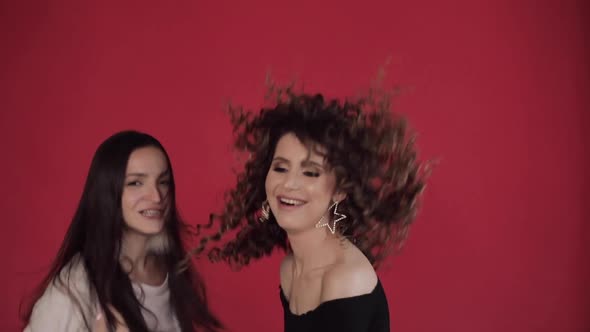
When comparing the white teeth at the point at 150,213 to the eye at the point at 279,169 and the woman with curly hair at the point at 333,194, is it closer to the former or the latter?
the woman with curly hair at the point at 333,194

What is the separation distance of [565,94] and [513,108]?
26 cm

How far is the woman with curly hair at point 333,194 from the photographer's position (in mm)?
1785

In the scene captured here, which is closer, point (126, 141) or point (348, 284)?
point (348, 284)

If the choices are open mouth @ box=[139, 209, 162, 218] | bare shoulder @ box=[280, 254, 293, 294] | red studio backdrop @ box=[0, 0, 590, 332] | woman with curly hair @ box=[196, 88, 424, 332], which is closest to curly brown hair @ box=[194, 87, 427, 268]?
woman with curly hair @ box=[196, 88, 424, 332]

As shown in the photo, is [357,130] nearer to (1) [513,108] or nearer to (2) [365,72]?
(2) [365,72]

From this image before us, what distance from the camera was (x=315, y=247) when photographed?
6.47 feet

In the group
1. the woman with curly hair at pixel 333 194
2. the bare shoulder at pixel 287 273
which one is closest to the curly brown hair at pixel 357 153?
the woman with curly hair at pixel 333 194

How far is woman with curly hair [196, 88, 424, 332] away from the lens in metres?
1.79

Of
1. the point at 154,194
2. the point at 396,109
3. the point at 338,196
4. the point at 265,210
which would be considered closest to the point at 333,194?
the point at 338,196

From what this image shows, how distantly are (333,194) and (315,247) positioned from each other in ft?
0.61

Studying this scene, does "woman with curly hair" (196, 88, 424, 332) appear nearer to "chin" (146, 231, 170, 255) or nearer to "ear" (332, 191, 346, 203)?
"ear" (332, 191, 346, 203)

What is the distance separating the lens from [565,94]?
3023 mm

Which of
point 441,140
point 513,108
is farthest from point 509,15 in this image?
point 441,140

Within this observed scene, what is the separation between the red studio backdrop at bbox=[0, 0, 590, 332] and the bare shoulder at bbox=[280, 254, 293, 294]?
106cm
